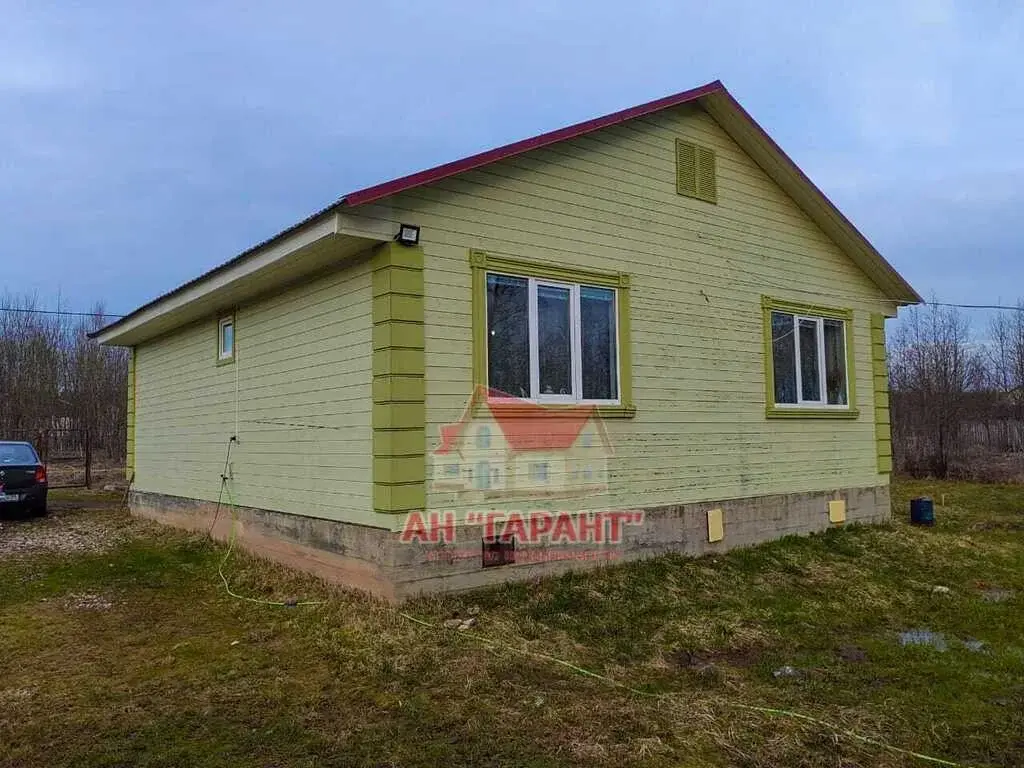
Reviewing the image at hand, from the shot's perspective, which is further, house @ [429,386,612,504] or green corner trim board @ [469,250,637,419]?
green corner trim board @ [469,250,637,419]

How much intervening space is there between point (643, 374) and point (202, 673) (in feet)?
16.6

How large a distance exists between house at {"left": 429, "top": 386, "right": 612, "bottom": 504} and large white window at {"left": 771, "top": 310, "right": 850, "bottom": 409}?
3384 millimetres

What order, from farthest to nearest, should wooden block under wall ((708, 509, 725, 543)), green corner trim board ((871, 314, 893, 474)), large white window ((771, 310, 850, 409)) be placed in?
green corner trim board ((871, 314, 893, 474)), large white window ((771, 310, 850, 409)), wooden block under wall ((708, 509, 725, 543))

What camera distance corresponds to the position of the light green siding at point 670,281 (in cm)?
684

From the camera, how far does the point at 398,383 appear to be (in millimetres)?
6355

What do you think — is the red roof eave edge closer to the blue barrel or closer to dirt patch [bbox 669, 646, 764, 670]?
dirt patch [bbox 669, 646, 764, 670]

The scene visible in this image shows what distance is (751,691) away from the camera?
476cm

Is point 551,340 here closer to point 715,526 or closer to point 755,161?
point 715,526

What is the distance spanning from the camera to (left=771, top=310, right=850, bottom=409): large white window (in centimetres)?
984

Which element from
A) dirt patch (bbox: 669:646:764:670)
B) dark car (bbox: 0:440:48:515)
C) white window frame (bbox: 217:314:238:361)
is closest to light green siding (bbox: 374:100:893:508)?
dirt patch (bbox: 669:646:764:670)

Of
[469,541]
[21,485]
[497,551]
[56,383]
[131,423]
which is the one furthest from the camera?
[56,383]

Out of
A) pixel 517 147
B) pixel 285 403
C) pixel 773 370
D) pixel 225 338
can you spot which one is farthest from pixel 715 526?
pixel 225 338

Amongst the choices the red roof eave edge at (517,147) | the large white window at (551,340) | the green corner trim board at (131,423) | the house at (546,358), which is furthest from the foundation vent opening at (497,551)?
the green corner trim board at (131,423)

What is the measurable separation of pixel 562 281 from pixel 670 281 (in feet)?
5.46
